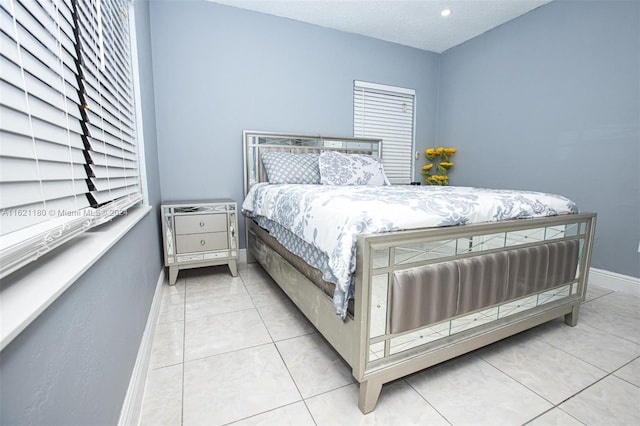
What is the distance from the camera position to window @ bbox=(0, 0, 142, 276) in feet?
1.75

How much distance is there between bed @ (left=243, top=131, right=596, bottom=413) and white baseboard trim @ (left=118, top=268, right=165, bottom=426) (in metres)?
0.80

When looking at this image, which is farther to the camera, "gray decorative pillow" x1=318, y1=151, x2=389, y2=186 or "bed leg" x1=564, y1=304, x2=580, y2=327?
"gray decorative pillow" x1=318, y1=151, x2=389, y2=186

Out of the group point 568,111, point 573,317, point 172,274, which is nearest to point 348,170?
point 172,274

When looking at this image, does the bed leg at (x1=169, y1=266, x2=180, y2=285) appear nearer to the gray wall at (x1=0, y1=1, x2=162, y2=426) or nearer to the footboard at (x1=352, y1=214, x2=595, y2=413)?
the gray wall at (x1=0, y1=1, x2=162, y2=426)

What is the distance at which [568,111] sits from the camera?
2.69m

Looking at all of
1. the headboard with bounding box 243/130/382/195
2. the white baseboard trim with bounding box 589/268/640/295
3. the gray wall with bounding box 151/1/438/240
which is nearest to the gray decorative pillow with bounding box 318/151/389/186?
the headboard with bounding box 243/130/382/195

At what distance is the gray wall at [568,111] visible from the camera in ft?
7.73

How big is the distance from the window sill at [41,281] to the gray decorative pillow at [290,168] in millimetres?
1936

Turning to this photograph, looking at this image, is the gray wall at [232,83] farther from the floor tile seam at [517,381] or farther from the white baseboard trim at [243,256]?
the floor tile seam at [517,381]

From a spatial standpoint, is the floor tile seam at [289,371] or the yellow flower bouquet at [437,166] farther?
the yellow flower bouquet at [437,166]

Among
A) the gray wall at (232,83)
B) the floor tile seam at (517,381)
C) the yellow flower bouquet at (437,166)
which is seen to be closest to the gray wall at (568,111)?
the yellow flower bouquet at (437,166)

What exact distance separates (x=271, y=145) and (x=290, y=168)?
0.45 metres

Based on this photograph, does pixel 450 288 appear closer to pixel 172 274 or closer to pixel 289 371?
pixel 289 371

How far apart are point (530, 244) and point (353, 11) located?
2738 millimetres
